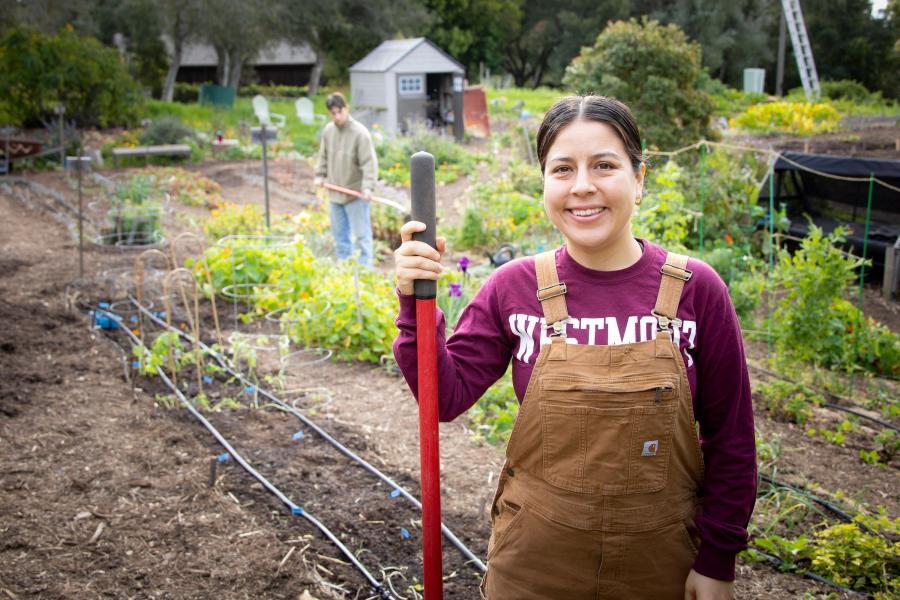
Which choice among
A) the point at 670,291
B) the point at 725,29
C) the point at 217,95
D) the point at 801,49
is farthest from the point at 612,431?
the point at 725,29

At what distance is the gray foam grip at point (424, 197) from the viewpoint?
1.69 m

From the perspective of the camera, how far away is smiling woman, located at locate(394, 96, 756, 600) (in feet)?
5.42

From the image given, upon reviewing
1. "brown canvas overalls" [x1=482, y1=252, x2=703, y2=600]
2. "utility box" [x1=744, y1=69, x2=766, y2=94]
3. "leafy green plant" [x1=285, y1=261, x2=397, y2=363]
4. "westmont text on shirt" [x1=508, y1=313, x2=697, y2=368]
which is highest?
"utility box" [x1=744, y1=69, x2=766, y2=94]

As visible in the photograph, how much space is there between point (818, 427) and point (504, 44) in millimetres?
36243

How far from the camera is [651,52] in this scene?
10617mm

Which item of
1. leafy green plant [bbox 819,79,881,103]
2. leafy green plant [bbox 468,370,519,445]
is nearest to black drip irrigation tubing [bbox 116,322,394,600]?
leafy green plant [bbox 468,370,519,445]

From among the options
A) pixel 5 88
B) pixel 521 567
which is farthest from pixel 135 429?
pixel 5 88

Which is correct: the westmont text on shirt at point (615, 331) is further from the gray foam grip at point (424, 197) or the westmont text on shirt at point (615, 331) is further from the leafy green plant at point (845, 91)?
the leafy green plant at point (845, 91)

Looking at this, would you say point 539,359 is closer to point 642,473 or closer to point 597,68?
point 642,473

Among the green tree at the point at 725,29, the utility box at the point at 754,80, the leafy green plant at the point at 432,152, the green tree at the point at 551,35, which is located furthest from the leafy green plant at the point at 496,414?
the green tree at the point at 725,29

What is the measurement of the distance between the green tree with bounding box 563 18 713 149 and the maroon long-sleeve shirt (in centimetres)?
916

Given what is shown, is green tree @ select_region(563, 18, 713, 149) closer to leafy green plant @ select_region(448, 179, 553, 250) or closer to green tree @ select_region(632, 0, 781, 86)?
leafy green plant @ select_region(448, 179, 553, 250)

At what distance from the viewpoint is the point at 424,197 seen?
171 centimetres

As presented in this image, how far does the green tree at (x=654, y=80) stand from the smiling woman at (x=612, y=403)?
9.15 meters
